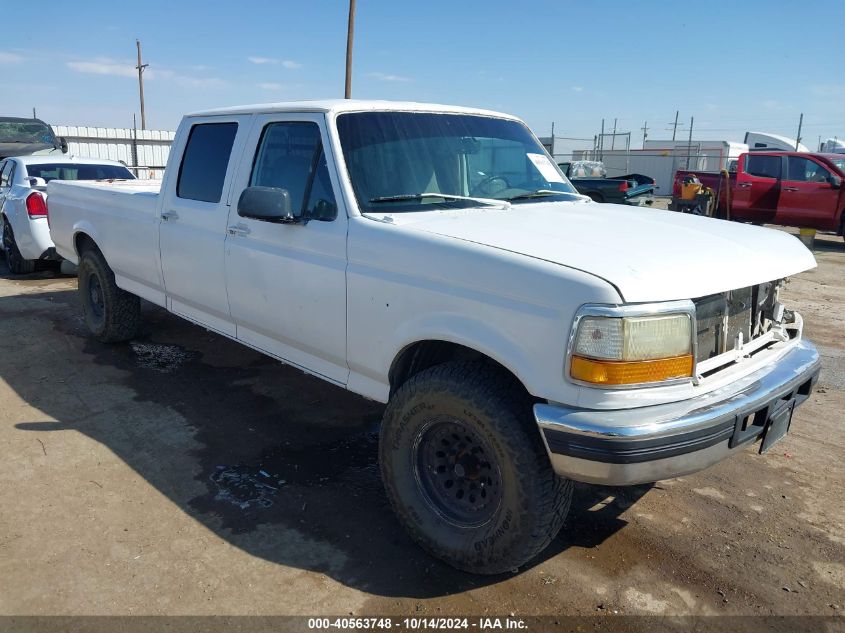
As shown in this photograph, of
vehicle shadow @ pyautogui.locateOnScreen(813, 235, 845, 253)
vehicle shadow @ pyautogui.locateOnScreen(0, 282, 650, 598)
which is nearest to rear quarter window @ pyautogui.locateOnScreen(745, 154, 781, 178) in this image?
vehicle shadow @ pyautogui.locateOnScreen(813, 235, 845, 253)

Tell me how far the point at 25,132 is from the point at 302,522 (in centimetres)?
1565

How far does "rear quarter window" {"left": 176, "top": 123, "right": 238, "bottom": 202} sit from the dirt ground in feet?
4.93

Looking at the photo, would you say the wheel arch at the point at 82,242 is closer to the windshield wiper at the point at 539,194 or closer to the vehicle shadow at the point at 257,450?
the vehicle shadow at the point at 257,450

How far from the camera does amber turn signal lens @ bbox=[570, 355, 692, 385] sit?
2.33m

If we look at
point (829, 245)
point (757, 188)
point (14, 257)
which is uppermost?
point (757, 188)

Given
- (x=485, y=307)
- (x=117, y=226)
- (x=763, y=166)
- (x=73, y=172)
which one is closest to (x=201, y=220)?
(x=117, y=226)

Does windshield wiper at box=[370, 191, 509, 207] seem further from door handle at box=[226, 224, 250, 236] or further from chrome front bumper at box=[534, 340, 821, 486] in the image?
chrome front bumper at box=[534, 340, 821, 486]

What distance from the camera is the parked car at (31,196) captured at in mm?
8586

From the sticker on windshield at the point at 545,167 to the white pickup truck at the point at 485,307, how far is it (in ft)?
0.06

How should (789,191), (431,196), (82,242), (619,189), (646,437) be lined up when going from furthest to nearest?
(619,189)
(789,191)
(82,242)
(431,196)
(646,437)

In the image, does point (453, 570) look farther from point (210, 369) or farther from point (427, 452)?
point (210, 369)

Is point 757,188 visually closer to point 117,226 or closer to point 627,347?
point 117,226

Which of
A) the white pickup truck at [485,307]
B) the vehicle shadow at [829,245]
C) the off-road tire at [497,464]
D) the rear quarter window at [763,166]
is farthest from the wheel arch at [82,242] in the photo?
the rear quarter window at [763,166]

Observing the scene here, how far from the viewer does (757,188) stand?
1518 centimetres
